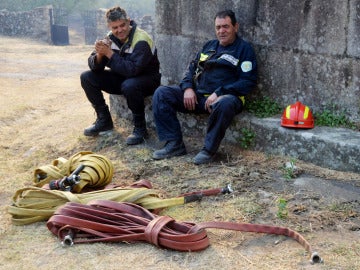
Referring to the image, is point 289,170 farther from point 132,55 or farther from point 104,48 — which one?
point 104,48

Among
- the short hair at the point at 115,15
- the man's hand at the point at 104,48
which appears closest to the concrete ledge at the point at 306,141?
the man's hand at the point at 104,48

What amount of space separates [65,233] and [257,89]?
2.74 metres

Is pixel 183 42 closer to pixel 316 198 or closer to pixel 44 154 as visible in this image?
pixel 44 154

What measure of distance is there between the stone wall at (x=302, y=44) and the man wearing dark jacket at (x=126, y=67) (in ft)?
2.03

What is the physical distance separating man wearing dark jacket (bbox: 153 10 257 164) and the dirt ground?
0.23 meters

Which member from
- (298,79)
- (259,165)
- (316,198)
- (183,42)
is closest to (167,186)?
(259,165)

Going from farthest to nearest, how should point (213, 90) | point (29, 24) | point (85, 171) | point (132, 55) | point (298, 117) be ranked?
point (29, 24) < point (132, 55) < point (213, 90) < point (298, 117) < point (85, 171)

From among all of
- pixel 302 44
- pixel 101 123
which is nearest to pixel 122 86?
pixel 101 123

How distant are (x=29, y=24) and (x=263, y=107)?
21361 millimetres

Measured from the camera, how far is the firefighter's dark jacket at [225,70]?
194 inches

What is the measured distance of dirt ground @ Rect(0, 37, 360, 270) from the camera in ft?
9.94

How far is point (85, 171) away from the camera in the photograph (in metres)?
4.16

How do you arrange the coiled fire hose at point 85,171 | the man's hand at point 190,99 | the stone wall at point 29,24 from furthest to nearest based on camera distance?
the stone wall at point 29,24
the man's hand at point 190,99
the coiled fire hose at point 85,171

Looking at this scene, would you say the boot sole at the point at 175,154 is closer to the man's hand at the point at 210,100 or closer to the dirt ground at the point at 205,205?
the dirt ground at the point at 205,205
